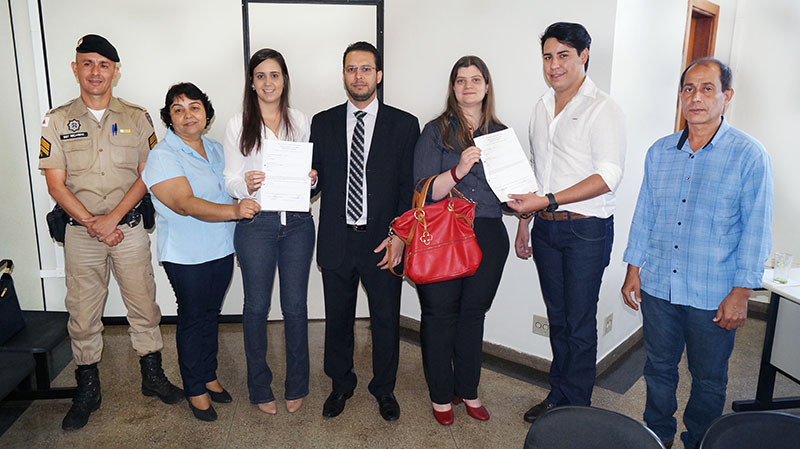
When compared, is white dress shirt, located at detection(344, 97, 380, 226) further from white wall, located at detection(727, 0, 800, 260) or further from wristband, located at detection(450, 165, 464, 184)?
white wall, located at detection(727, 0, 800, 260)

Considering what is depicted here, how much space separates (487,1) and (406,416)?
2483 mm

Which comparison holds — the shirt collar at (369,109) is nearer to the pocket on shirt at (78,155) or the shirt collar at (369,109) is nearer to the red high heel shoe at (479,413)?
the pocket on shirt at (78,155)

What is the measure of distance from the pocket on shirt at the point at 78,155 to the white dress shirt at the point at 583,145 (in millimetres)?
2304

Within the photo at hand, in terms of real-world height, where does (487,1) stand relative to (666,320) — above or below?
above

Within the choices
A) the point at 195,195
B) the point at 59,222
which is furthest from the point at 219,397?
the point at 59,222

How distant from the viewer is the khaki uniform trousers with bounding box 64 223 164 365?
2822mm

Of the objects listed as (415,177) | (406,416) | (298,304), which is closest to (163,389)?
(298,304)

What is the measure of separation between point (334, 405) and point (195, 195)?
50.7 inches

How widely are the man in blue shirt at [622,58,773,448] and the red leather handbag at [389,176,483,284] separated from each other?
722mm

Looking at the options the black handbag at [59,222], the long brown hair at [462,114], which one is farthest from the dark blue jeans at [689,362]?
the black handbag at [59,222]

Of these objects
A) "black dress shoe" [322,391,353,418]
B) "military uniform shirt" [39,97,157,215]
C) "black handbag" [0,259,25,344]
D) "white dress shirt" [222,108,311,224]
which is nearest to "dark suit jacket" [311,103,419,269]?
"white dress shirt" [222,108,311,224]

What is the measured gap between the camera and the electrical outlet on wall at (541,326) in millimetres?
3283

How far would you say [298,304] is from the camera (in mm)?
2752

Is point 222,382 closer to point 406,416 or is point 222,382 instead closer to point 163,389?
point 163,389
